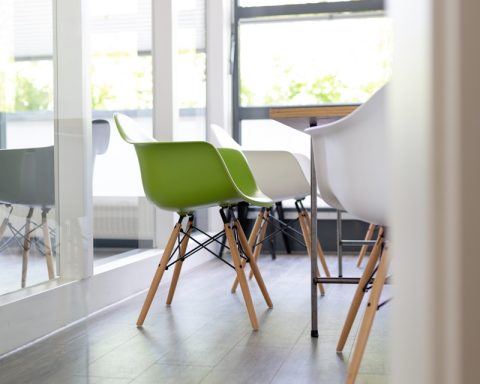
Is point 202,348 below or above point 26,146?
below

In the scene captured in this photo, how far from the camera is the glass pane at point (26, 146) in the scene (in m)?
2.25

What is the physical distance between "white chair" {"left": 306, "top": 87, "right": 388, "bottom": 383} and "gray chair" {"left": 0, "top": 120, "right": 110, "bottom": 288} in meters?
1.00

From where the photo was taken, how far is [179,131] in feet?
14.5

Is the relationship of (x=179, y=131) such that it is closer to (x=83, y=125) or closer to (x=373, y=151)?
(x=83, y=125)

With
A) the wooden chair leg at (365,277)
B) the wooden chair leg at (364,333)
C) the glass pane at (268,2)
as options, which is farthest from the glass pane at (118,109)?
the glass pane at (268,2)

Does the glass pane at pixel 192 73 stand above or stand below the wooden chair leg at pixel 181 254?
above

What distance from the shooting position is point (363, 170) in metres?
1.84

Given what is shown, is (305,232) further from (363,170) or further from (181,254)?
(363,170)

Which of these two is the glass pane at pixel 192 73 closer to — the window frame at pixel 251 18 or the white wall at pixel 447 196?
the window frame at pixel 251 18

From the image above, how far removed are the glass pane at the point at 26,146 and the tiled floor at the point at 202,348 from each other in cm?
30

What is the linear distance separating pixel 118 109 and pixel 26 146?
1.07 metres

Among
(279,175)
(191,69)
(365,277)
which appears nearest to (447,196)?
(365,277)

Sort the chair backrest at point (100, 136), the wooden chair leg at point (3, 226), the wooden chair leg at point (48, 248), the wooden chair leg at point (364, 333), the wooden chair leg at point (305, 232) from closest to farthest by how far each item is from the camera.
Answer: the wooden chair leg at point (364, 333) → the wooden chair leg at point (3, 226) → the wooden chair leg at point (48, 248) → the chair backrest at point (100, 136) → the wooden chair leg at point (305, 232)

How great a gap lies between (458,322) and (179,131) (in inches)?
158
